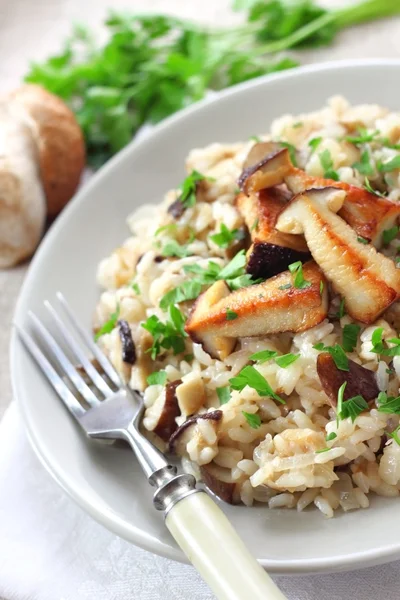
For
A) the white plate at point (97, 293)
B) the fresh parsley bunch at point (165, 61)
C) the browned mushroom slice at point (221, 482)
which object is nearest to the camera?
the white plate at point (97, 293)

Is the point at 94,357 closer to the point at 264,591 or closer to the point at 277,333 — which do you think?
the point at 277,333

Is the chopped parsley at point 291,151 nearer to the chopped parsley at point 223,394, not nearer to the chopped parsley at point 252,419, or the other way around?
the chopped parsley at point 223,394

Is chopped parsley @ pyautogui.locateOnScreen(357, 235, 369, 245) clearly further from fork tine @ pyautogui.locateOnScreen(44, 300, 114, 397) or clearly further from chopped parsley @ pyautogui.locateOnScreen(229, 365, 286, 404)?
fork tine @ pyautogui.locateOnScreen(44, 300, 114, 397)

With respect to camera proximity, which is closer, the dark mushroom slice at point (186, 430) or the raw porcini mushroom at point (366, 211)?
the dark mushroom slice at point (186, 430)

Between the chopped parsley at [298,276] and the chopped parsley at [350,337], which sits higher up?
the chopped parsley at [298,276]

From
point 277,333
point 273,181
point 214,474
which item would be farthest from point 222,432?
point 273,181

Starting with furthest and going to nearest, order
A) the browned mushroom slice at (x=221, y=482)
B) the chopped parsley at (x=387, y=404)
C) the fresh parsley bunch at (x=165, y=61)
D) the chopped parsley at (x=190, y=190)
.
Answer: the fresh parsley bunch at (x=165, y=61) < the chopped parsley at (x=190, y=190) < the browned mushroom slice at (x=221, y=482) < the chopped parsley at (x=387, y=404)

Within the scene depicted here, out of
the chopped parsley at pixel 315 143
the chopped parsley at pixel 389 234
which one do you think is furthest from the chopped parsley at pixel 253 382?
the chopped parsley at pixel 315 143

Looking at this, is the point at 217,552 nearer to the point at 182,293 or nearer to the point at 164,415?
the point at 164,415

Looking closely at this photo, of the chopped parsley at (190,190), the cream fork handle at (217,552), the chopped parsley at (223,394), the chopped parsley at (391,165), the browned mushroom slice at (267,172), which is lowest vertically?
the chopped parsley at (223,394)
